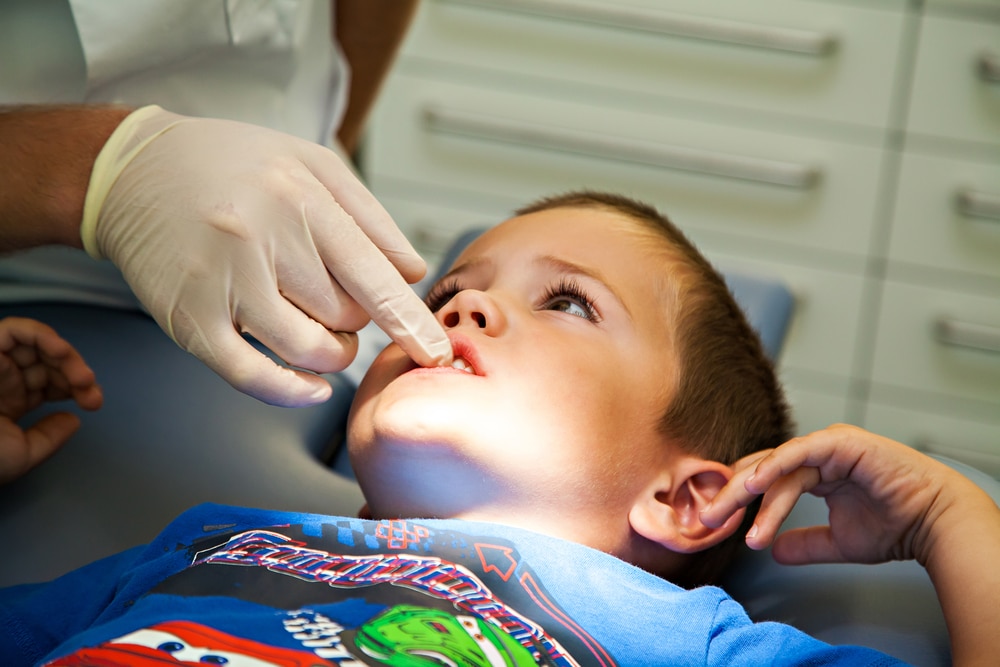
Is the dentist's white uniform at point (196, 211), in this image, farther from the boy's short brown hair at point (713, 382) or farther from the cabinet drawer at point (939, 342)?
the cabinet drawer at point (939, 342)

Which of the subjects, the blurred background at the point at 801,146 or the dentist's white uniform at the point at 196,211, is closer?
the dentist's white uniform at the point at 196,211

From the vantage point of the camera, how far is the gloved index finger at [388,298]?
0.90m

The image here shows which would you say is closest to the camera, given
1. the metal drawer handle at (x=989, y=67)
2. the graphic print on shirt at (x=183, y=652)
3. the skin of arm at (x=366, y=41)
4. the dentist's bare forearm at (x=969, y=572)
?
the graphic print on shirt at (x=183, y=652)

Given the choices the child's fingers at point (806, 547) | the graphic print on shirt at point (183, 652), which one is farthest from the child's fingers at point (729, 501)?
the graphic print on shirt at point (183, 652)

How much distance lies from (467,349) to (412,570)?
0.68 ft

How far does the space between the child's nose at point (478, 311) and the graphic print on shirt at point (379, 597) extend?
0.19 m

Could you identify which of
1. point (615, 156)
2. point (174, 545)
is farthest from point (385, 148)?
point (174, 545)

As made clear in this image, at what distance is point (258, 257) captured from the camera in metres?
0.88

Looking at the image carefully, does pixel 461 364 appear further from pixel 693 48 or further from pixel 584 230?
pixel 693 48

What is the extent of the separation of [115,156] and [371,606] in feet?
1.67

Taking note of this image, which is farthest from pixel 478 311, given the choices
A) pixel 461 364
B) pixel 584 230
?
pixel 584 230

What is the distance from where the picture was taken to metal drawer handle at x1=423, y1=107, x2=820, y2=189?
235 cm

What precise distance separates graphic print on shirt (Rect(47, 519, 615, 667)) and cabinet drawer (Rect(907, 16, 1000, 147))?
1786 millimetres

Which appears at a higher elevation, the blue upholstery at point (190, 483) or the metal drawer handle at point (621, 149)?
the metal drawer handle at point (621, 149)
